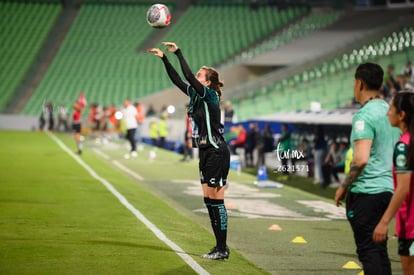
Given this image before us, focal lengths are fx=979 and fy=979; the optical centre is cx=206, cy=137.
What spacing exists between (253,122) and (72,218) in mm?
19801

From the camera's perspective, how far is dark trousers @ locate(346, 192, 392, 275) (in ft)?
25.4

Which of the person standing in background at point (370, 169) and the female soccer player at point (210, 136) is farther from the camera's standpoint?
the female soccer player at point (210, 136)

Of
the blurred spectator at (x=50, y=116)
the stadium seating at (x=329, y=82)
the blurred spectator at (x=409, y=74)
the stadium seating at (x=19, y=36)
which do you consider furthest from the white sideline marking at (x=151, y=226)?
the stadium seating at (x=19, y=36)

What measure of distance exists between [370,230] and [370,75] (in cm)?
124

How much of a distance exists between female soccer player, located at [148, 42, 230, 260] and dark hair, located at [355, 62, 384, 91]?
3.39m

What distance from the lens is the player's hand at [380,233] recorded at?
748cm

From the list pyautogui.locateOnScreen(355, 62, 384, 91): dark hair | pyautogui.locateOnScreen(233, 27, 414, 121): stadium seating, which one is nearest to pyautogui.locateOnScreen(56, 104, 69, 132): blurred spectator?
pyautogui.locateOnScreen(233, 27, 414, 121): stadium seating

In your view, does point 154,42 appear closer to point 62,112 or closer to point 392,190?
point 62,112

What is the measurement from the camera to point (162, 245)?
12.5 metres

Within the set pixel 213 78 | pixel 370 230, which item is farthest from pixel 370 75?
pixel 213 78

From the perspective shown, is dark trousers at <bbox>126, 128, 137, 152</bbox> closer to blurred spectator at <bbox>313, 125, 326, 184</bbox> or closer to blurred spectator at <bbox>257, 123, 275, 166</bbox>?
blurred spectator at <bbox>257, 123, 275, 166</bbox>

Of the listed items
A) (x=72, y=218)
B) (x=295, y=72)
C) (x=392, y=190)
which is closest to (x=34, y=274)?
(x=392, y=190)

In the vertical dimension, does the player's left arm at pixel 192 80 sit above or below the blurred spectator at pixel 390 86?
above

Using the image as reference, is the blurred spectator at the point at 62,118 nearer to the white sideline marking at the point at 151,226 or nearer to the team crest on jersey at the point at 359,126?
the white sideline marking at the point at 151,226
